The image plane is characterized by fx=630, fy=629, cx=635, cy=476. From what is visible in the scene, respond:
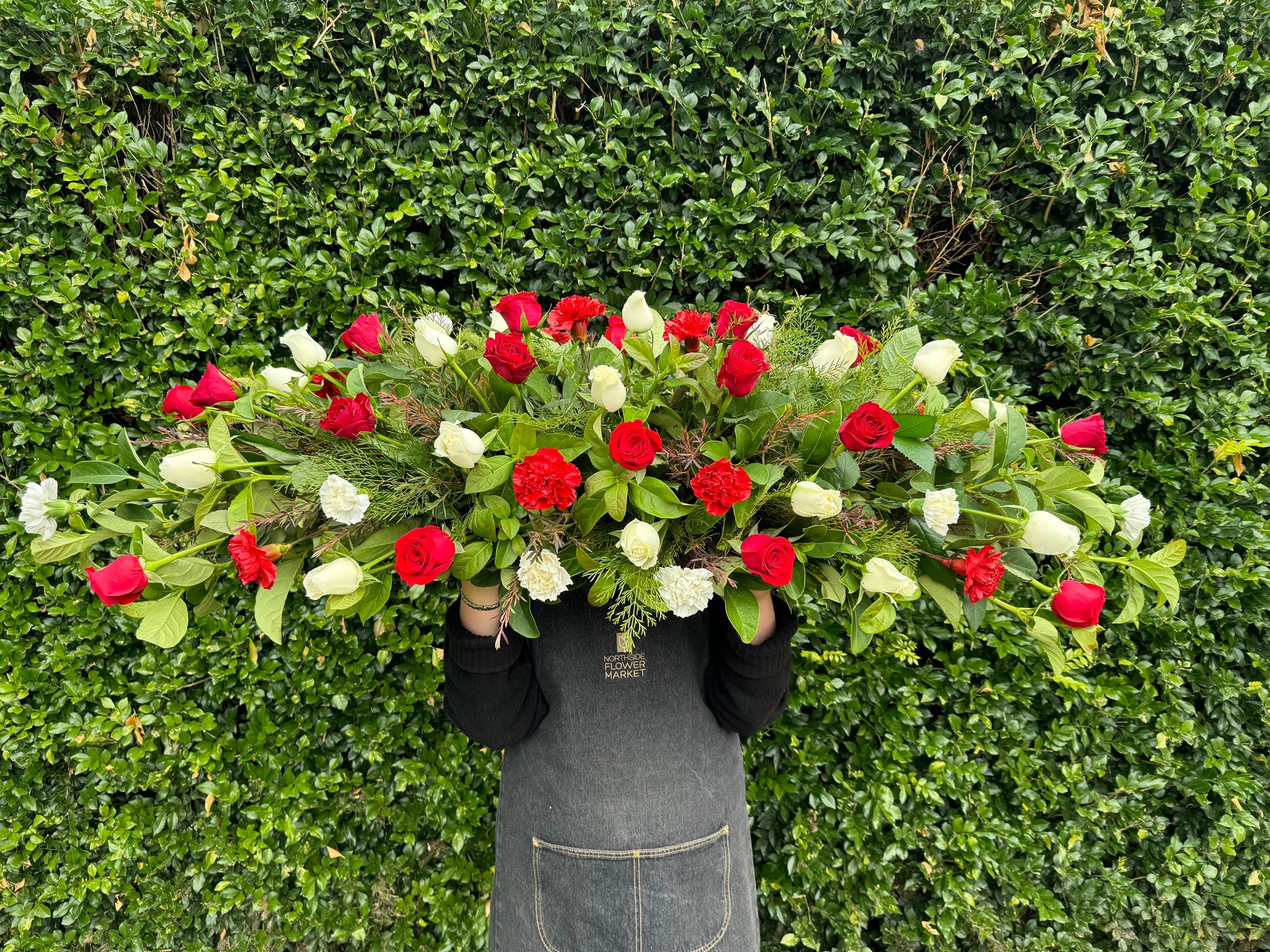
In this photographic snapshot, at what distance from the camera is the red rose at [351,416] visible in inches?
36.0

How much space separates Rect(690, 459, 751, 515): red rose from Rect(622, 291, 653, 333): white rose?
334 mm

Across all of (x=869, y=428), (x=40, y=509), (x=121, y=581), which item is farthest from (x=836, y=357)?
(x=40, y=509)

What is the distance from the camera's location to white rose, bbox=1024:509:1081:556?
0.95 meters

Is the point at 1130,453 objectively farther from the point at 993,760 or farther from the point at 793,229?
the point at 793,229

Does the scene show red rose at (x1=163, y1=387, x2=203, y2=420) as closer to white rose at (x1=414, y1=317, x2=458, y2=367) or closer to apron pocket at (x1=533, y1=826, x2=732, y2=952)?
white rose at (x1=414, y1=317, x2=458, y2=367)

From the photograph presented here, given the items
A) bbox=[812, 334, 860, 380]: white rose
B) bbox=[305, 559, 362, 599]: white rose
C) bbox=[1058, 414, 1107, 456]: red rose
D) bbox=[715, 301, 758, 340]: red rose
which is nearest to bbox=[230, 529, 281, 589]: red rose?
bbox=[305, 559, 362, 599]: white rose

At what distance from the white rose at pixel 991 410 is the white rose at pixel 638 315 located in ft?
A: 1.91

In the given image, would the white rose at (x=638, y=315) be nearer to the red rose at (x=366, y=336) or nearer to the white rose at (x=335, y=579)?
the red rose at (x=366, y=336)

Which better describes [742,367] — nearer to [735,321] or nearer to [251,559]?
[735,321]

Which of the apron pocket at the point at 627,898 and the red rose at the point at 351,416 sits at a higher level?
the red rose at the point at 351,416

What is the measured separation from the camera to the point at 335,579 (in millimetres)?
890

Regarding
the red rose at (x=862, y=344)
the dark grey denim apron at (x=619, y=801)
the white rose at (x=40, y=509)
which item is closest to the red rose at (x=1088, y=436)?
the red rose at (x=862, y=344)

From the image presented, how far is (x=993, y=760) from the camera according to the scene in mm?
2057

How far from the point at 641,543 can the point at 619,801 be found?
567 millimetres
